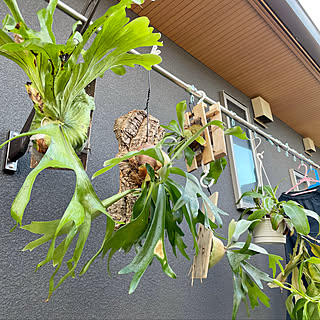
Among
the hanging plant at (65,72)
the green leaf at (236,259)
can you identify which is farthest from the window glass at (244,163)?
the hanging plant at (65,72)

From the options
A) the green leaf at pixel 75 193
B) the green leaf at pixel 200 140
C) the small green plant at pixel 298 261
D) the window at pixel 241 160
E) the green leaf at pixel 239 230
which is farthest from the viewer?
the window at pixel 241 160

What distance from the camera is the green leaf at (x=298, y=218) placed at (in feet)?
3.87

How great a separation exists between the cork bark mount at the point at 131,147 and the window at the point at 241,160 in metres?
1.22

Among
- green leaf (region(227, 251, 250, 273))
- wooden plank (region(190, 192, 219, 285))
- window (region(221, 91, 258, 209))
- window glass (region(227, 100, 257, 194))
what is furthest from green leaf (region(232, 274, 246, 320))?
window glass (region(227, 100, 257, 194))

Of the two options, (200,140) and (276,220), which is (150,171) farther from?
(276,220)

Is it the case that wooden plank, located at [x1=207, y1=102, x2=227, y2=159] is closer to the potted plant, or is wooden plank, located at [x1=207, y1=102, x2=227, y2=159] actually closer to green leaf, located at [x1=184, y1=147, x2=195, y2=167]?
green leaf, located at [x1=184, y1=147, x2=195, y2=167]

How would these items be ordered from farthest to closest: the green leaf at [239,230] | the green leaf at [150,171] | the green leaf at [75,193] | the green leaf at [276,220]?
the green leaf at [276,220] < the green leaf at [239,230] < the green leaf at [150,171] < the green leaf at [75,193]

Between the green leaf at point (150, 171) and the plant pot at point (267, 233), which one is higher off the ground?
the green leaf at point (150, 171)

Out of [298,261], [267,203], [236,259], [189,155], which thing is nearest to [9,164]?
[189,155]

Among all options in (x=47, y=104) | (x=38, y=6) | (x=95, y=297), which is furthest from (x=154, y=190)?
(x=38, y=6)

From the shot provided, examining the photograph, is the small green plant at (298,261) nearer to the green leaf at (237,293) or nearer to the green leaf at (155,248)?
the green leaf at (237,293)

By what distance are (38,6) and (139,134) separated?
32.8 inches

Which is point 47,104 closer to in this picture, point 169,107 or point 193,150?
point 193,150

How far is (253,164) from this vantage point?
7.75 ft
